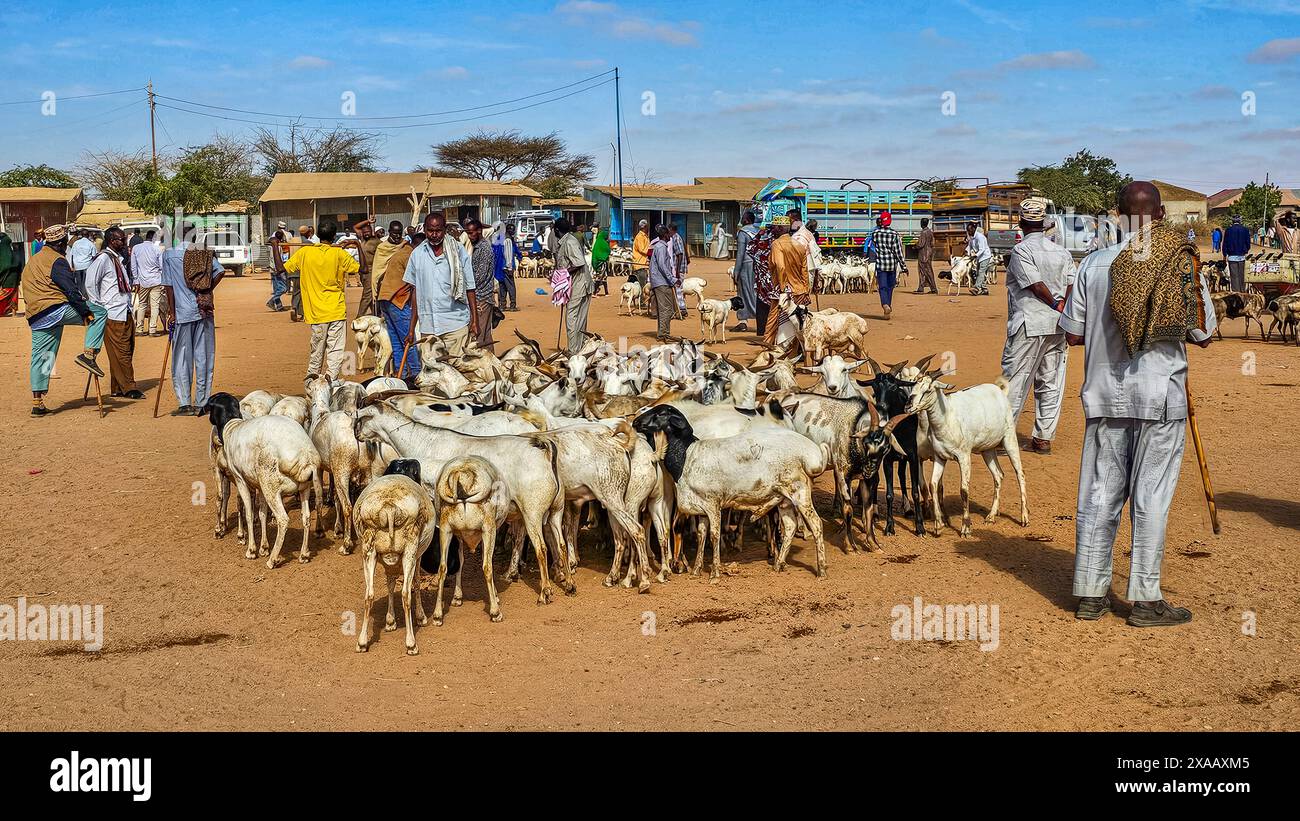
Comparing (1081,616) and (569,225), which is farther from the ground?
(569,225)

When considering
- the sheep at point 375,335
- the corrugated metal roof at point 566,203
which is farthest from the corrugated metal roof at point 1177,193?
the sheep at point 375,335

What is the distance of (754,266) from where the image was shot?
18656mm

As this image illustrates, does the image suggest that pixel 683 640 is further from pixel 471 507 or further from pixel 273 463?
pixel 273 463

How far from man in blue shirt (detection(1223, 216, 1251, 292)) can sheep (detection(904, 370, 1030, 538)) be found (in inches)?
642

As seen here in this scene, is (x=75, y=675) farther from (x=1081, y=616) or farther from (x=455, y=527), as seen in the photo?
(x=1081, y=616)

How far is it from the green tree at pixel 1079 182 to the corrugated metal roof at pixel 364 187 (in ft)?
77.9

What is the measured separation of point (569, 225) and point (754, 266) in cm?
437

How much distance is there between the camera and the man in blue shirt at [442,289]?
10.7 m

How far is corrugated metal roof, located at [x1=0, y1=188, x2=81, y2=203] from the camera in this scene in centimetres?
4438

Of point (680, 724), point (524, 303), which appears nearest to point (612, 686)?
point (680, 724)

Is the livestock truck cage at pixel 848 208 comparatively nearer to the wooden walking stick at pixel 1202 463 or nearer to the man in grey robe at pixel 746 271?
the man in grey robe at pixel 746 271

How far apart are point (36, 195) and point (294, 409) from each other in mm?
43748

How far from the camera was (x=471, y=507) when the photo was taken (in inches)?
244

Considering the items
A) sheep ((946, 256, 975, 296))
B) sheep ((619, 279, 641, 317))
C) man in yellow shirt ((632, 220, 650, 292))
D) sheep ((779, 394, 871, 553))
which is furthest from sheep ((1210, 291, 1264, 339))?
sheep ((779, 394, 871, 553))
